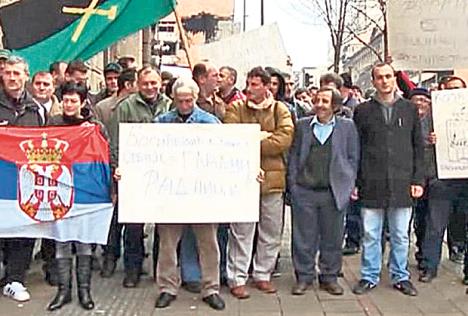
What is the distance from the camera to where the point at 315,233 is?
8.86 metres

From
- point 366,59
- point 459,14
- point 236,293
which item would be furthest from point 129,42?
point 366,59

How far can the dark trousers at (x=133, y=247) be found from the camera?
922cm

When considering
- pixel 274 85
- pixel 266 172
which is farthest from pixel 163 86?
pixel 266 172

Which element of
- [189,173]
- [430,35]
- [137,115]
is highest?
[430,35]

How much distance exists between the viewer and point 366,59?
52969 millimetres

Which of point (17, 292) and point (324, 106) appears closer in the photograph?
point (17, 292)

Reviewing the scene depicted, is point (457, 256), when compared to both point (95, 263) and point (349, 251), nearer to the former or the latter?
point (349, 251)

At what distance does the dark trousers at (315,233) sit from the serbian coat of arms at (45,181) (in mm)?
2019

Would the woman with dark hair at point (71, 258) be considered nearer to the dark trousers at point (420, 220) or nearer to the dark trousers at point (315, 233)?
the dark trousers at point (315, 233)

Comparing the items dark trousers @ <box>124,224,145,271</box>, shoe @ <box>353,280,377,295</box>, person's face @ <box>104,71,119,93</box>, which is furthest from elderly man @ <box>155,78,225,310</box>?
person's face @ <box>104,71,119,93</box>

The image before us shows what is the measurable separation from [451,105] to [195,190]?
8.44 ft

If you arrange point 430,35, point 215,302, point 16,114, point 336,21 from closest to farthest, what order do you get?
point 215,302
point 16,114
point 430,35
point 336,21

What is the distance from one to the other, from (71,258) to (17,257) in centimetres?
70

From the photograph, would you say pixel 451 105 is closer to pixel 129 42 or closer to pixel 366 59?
pixel 129 42
